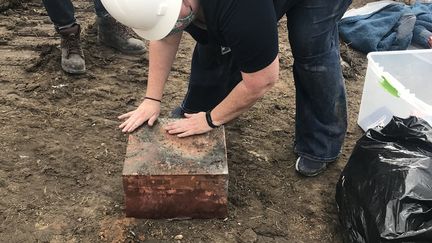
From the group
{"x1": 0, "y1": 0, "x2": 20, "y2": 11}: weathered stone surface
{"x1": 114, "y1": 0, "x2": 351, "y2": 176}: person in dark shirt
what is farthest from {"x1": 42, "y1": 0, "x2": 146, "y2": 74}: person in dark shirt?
{"x1": 0, "y1": 0, "x2": 20, "y2": 11}: weathered stone surface

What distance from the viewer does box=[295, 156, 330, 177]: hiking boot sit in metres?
2.49

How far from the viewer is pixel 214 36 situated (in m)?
2.03

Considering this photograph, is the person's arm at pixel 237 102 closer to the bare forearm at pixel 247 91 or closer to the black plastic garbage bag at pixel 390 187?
the bare forearm at pixel 247 91

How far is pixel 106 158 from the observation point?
257 cm

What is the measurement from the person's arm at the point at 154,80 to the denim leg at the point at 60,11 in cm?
115

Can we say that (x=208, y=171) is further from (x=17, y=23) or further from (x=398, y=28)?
(x=17, y=23)

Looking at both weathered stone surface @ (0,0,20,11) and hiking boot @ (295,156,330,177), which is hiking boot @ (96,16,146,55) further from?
hiking boot @ (295,156,330,177)

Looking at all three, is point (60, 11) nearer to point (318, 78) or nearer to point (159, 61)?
point (159, 61)

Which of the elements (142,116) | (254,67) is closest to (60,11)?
(142,116)

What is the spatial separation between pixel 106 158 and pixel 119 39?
135 cm

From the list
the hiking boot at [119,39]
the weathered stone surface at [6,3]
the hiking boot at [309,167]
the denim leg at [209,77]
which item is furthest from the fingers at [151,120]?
the weathered stone surface at [6,3]

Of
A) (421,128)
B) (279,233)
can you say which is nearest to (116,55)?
(279,233)

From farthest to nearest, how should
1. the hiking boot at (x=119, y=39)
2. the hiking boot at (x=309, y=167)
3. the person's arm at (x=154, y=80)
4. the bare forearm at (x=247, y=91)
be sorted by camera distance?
the hiking boot at (x=119, y=39)
the hiking boot at (x=309, y=167)
the person's arm at (x=154, y=80)
the bare forearm at (x=247, y=91)

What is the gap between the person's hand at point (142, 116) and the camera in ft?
7.38
